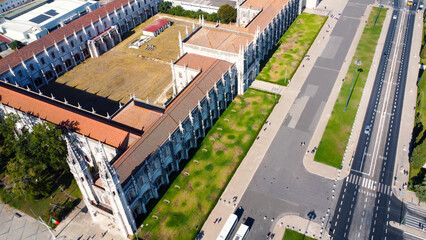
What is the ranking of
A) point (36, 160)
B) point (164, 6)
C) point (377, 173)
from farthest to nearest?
point (164, 6)
point (377, 173)
point (36, 160)

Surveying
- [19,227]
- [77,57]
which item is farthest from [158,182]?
[77,57]

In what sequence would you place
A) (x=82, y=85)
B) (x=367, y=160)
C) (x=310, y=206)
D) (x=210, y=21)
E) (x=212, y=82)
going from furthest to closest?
(x=210, y=21) → (x=82, y=85) → (x=212, y=82) → (x=367, y=160) → (x=310, y=206)

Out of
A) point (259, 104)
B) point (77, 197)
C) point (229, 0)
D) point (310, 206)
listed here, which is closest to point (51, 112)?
point (77, 197)

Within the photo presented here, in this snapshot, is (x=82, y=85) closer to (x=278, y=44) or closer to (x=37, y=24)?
(x=37, y=24)

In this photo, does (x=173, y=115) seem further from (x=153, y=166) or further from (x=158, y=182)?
(x=158, y=182)

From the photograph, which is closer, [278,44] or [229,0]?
[278,44]

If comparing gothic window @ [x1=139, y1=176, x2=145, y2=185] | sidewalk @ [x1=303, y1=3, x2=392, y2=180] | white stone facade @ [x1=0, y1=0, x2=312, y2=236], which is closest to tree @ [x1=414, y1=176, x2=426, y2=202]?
sidewalk @ [x1=303, y1=3, x2=392, y2=180]

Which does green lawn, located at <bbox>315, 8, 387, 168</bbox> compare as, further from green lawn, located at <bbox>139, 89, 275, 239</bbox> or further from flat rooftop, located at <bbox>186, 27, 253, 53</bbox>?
flat rooftop, located at <bbox>186, 27, 253, 53</bbox>
